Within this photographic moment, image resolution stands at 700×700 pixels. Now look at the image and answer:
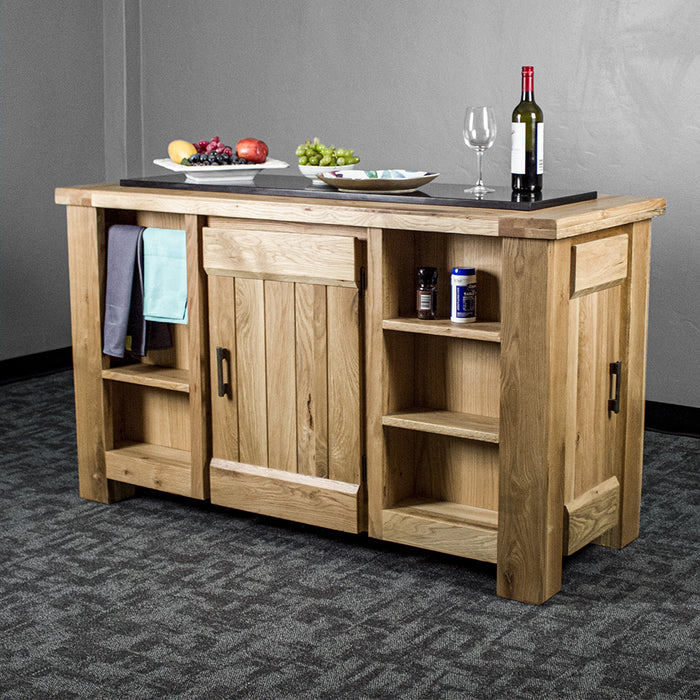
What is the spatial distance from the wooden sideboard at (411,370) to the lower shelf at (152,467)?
0.5 inches

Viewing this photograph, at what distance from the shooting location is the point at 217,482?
128 inches

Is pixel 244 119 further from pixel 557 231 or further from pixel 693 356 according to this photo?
pixel 557 231

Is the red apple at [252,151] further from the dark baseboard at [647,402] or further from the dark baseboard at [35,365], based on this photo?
the dark baseboard at [35,365]

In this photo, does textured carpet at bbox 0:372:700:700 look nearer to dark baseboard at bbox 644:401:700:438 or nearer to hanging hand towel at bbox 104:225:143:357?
hanging hand towel at bbox 104:225:143:357

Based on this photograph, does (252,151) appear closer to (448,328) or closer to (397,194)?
(397,194)

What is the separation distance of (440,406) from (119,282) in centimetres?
110

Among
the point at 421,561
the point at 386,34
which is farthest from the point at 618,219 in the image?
the point at 386,34

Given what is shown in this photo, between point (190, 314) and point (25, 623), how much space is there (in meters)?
1.04

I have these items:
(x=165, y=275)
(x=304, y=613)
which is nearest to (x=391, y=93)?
(x=165, y=275)

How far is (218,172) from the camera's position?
130 inches

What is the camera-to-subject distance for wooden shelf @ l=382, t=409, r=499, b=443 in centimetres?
275

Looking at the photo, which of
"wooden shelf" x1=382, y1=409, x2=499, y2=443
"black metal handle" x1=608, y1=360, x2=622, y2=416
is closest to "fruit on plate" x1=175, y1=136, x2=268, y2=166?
"wooden shelf" x1=382, y1=409, x2=499, y2=443

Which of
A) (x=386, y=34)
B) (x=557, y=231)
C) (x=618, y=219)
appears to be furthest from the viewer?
(x=386, y=34)

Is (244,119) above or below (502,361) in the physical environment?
above
